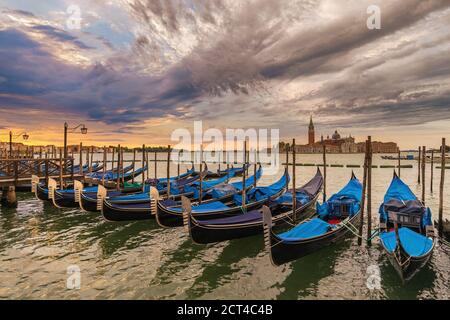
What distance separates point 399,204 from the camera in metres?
9.62

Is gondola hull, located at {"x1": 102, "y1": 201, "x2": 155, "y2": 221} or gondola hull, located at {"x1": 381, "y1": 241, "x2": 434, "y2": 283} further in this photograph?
gondola hull, located at {"x1": 102, "y1": 201, "x2": 155, "y2": 221}

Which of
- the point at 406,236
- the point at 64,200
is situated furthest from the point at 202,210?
Result: the point at 64,200

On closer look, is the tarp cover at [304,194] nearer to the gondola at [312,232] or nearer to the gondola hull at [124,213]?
the gondola at [312,232]

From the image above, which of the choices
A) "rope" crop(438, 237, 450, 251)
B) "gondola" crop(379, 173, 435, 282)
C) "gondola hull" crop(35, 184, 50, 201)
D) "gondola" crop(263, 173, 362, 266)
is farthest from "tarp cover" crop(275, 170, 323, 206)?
"gondola hull" crop(35, 184, 50, 201)

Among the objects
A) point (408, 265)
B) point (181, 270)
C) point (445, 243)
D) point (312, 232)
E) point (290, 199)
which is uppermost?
point (290, 199)

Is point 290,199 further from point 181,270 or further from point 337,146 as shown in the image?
point 337,146

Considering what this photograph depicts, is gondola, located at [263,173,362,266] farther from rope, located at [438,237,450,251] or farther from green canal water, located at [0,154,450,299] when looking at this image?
rope, located at [438,237,450,251]

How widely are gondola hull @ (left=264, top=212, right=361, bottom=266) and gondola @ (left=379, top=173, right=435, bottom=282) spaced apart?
1.51m

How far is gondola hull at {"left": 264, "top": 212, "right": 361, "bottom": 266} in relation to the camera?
6907mm

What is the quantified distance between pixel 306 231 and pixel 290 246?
117cm

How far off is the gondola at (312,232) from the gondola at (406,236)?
1198 mm

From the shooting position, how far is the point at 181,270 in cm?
769
